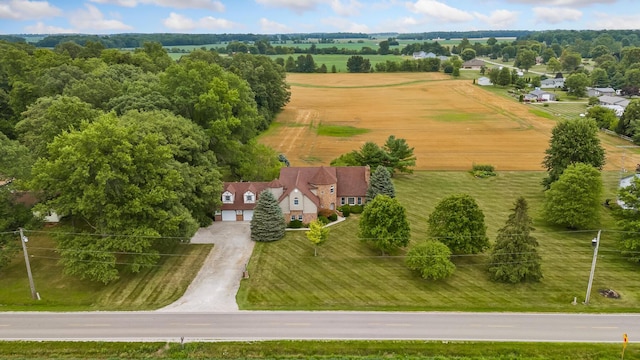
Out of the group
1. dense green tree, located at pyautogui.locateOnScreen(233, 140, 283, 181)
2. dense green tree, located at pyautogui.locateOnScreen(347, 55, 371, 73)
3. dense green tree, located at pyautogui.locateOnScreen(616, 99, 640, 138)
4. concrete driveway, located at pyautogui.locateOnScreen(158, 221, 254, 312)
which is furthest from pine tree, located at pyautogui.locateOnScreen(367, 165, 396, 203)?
dense green tree, located at pyautogui.locateOnScreen(347, 55, 371, 73)

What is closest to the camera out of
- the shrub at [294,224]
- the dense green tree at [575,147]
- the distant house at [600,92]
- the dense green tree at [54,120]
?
the dense green tree at [54,120]

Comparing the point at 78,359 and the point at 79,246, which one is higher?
the point at 79,246

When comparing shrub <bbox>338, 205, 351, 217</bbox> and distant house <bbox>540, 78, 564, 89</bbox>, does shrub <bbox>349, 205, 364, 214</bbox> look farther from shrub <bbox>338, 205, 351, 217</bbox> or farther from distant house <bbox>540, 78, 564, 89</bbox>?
distant house <bbox>540, 78, 564, 89</bbox>

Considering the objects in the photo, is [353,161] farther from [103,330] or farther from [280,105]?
[280,105]

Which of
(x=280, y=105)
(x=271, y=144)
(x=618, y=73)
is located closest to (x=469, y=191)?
(x=271, y=144)

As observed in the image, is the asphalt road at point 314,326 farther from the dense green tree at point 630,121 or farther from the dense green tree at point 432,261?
the dense green tree at point 630,121

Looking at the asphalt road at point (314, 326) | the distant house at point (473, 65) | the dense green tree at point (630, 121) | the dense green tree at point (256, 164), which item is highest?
the distant house at point (473, 65)

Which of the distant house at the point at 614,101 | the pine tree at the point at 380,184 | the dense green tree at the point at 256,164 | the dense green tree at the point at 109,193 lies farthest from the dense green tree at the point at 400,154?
the distant house at the point at 614,101
